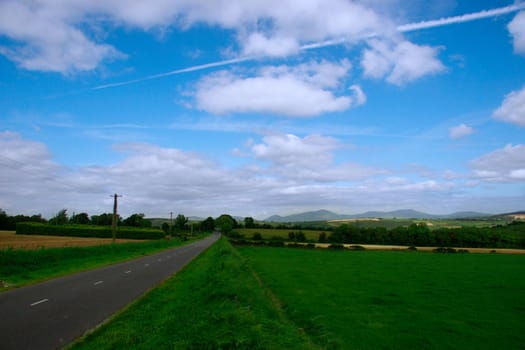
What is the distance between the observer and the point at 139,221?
583ft

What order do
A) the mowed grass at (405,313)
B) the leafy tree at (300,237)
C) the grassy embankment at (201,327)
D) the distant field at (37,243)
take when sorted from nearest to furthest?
the grassy embankment at (201,327)
the mowed grass at (405,313)
the distant field at (37,243)
the leafy tree at (300,237)

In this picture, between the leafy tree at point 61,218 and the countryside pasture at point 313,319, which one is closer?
the countryside pasture at point 313,319

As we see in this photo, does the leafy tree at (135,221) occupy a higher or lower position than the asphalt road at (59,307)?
higher

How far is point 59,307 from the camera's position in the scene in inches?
579

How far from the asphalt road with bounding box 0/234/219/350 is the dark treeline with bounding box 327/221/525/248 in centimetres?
10654

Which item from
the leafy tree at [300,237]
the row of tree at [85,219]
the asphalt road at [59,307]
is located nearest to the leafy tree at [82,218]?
the row of tree at [85,219]

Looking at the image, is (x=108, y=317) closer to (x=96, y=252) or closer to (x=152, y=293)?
(x=152, y=293)

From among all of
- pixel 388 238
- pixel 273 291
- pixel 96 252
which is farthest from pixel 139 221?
pixel 273 291

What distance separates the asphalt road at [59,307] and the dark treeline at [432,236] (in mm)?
106542

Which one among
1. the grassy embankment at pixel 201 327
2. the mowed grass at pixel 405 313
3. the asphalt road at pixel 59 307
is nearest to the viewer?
the grassy embankment at pixel 201 327

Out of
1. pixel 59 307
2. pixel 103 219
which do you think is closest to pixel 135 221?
pixel 103 219

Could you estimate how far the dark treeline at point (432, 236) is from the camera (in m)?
113

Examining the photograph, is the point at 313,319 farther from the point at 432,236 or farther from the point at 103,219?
the point at 103,219

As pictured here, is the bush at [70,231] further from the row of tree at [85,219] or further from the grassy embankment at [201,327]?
the grassy embankment at [201,327]
